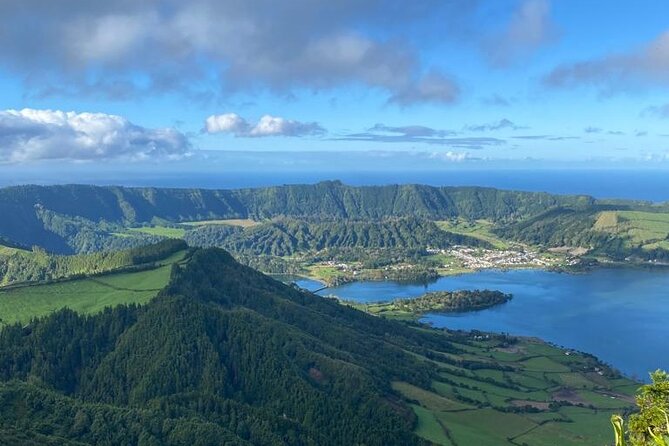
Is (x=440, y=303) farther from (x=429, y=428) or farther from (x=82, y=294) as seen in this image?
(x=82, y=294)

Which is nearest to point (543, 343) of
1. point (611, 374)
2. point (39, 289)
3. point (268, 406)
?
point (611, 374)

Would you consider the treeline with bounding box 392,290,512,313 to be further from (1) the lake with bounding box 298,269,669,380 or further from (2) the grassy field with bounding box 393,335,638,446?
(2) the grassy field with bounding box 393,335,638,446

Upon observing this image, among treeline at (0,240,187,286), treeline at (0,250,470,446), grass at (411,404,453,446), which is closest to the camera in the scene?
treeline at (0,250,470,446)

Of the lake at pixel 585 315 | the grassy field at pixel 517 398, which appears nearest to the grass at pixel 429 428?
the grassy field at pixel 517 398

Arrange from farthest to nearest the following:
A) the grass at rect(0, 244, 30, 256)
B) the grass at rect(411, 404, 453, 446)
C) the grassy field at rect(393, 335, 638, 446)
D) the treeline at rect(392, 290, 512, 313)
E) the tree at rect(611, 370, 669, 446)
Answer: the treeline at rect(392, 290, 512, 313) < the grass at rect(0, 244, 30, 256) < the grassy field at rect(393, 335, 638, 446) < the grass at rect(411, 404, 453, 446) < the tree at rect(611, 370, 669, 446)

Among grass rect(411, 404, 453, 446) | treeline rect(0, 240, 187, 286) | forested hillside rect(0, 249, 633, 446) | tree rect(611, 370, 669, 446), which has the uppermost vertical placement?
tree rect(611, 370, 669, 446)

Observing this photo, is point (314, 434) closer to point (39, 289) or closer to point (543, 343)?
point (39, 289)

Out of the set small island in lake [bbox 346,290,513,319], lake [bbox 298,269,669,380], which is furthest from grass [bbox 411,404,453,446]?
small island in lake [bbox 346,290,513,319]
